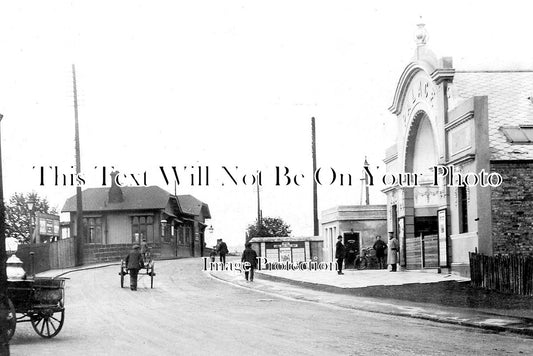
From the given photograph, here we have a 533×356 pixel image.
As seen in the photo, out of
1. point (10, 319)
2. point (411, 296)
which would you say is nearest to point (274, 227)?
point (411, 296)

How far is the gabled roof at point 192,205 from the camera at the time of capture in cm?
9038

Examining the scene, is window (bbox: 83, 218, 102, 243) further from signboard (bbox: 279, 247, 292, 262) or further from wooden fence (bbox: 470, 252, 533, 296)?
wooden fence (bbox: 470, 252, 533, 296)

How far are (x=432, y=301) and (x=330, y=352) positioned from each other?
35.5 ft

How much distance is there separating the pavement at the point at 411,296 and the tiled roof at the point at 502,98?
4363 mm

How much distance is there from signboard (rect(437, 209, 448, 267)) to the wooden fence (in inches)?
182

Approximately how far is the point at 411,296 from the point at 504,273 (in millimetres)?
2526

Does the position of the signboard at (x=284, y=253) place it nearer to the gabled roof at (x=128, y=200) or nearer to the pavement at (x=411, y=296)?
the pavement at (x=411, y=296)

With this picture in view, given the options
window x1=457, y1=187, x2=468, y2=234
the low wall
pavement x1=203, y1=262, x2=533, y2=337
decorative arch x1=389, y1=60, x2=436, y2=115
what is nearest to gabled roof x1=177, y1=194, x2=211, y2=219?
the low wall

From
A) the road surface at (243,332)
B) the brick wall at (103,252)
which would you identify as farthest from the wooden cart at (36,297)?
the brick wall at (103,252)

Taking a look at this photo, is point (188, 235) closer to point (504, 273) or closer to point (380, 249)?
point (380, 249)

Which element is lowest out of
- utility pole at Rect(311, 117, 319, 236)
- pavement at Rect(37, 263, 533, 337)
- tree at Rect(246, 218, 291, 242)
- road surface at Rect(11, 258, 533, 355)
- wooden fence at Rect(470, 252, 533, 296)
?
pavement at Rect(37, 263, 533, 337)

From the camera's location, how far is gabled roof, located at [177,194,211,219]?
9038cm

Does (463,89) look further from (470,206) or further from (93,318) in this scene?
(93,318)

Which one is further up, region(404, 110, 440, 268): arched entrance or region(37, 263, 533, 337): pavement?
region(404, 110, 440, 268): arched entrance
